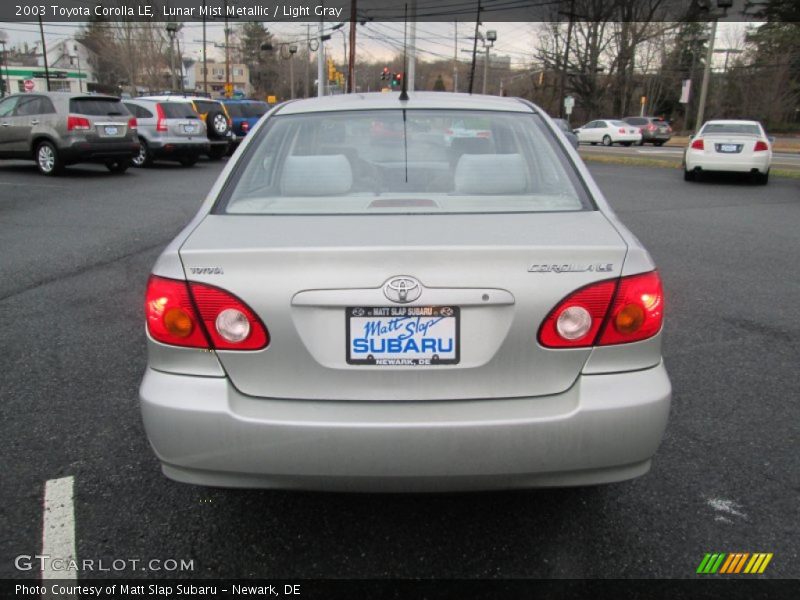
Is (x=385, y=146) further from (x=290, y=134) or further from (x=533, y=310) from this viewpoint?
(x=533, y=310)

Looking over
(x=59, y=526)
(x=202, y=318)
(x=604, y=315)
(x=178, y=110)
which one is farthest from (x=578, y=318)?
(x=178, y=110)

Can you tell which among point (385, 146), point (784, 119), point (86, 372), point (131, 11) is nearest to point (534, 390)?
point (385, 146)

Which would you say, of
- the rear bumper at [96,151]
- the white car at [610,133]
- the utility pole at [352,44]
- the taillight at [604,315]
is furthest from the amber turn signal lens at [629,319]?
the white car at [610,133]

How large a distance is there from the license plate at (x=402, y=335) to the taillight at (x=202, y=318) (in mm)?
282

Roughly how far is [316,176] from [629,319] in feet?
4.73

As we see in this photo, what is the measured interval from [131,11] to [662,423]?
5899cm

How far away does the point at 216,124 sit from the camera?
1945cm

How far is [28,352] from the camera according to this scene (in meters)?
4.21

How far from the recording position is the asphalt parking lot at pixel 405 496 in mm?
2367

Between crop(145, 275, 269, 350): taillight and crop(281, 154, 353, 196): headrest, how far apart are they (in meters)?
0.88

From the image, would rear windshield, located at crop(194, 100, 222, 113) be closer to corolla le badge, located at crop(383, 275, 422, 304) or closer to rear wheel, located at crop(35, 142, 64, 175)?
rear wheel, located at crop(35, 142, 64, 175)

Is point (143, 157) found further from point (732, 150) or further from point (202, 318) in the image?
point (202, 318)

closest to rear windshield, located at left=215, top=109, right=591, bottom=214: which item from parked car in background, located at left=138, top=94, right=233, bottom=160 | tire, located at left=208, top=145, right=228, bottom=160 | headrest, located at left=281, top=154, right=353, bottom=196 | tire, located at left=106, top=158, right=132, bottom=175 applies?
headrest, located at left=281, top=154, right=353, bottom=196

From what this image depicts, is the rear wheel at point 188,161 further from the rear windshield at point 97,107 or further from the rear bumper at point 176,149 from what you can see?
the rear windshield at point 97,107
